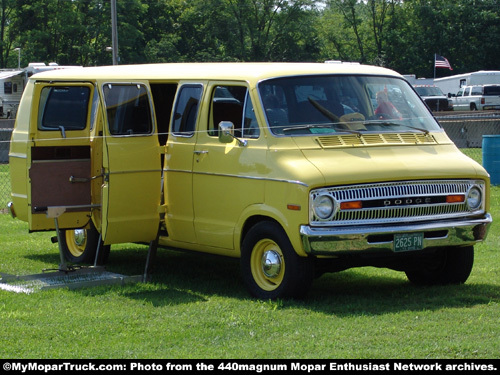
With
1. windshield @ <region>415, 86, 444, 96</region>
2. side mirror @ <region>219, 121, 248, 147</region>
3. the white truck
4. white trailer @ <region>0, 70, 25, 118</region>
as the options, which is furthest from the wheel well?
the white truck

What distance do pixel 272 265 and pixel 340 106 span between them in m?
1.73

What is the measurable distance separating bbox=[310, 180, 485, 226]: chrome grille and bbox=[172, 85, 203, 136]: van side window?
78.2 inches

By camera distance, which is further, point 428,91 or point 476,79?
point 476,79

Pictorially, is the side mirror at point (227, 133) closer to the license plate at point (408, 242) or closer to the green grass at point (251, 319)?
the green grass at point (251, 319)

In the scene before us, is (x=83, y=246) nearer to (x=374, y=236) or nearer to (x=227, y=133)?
(x=227, y=133)

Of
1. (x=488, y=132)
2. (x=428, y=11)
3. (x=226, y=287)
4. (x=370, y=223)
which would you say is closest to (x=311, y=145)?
(x=370, y=223)

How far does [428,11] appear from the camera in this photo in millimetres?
73812

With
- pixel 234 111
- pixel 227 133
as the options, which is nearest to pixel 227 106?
pixel 234 111

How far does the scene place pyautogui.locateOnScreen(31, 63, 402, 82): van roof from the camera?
877 cm

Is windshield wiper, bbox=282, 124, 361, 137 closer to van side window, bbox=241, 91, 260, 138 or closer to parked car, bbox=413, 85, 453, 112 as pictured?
van side window, bbox=241, 91, 260, 138

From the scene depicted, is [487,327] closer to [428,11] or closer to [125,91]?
[125,91]

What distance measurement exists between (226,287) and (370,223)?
6.32ft

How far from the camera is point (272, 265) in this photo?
8.20 meters

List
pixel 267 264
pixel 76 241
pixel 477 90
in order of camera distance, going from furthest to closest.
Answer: pixel 477 90, pixel 76 241, pixel 267 264
